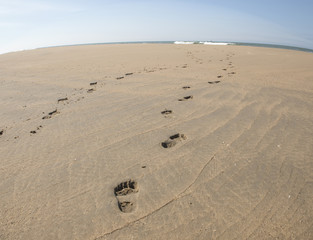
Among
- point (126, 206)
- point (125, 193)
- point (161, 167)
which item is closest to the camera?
point (126, 206)

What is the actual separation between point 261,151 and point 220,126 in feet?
2.42

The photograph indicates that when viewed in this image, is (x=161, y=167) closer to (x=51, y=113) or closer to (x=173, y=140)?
(x=173, y=140)

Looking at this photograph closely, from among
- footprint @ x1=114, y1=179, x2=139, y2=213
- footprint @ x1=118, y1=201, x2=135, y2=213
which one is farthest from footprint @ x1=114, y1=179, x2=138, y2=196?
footprint @ x1=118, y1=201, x2=135, y2=213

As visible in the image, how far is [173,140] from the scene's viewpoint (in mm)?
2873

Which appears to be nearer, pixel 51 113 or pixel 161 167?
pixel 161 167

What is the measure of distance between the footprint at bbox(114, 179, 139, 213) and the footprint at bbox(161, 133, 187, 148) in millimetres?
733

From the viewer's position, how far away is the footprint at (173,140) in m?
2.74

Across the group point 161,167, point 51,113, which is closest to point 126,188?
point 161,167

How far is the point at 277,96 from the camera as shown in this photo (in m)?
4.29

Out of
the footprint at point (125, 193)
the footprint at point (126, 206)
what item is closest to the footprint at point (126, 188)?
the footprint at point (125, 193)

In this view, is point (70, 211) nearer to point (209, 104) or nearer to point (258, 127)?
point (258, 127)

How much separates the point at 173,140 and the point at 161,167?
60 cm

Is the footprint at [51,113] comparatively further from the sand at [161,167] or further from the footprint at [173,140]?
the footprint at [173,140]

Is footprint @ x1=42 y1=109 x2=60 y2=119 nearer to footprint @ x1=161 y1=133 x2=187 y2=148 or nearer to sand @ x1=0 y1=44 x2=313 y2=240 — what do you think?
sand @ x1=0 y1=44 x2=313 y2=240
